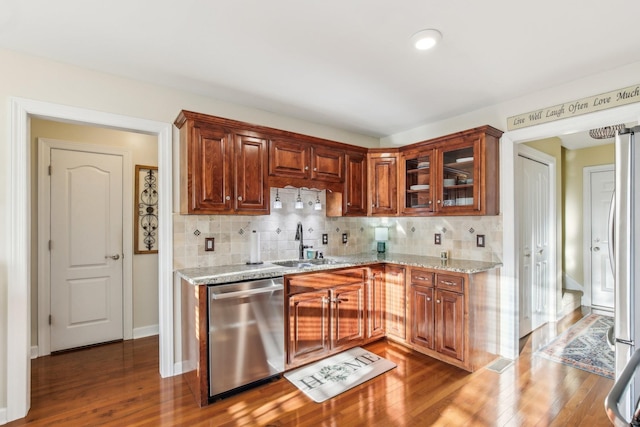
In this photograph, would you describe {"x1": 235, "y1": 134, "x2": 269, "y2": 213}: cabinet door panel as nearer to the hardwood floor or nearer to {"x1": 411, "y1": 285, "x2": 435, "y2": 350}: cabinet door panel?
the hardwood floor

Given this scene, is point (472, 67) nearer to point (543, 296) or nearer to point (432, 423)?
point (432, 423)

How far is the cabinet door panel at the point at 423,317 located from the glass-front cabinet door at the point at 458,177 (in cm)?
90

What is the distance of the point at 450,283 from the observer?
2998 millimetres

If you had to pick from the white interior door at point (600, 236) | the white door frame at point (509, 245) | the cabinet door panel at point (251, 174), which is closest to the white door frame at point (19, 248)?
the cabinet door panel at point (251, 174)

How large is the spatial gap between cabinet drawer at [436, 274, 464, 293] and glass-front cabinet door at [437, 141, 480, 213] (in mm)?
733

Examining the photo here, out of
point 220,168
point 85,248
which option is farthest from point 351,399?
point 85,248

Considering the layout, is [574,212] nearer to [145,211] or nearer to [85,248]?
[145,211]

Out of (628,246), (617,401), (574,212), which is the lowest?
(617,401)

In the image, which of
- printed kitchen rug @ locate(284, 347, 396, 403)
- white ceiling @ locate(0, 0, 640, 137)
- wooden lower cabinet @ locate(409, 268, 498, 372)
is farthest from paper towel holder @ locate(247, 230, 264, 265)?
wooden lower cabinet @ locate(409, 268, 498, 372)

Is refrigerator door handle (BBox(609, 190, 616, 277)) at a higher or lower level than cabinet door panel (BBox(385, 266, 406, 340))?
higher

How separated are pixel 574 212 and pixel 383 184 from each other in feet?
11.1

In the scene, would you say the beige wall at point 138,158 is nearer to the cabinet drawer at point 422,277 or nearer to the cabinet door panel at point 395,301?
the cabinet door panel at point 395,301

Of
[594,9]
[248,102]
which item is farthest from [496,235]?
[248,102]

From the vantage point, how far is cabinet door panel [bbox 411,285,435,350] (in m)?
3.17
